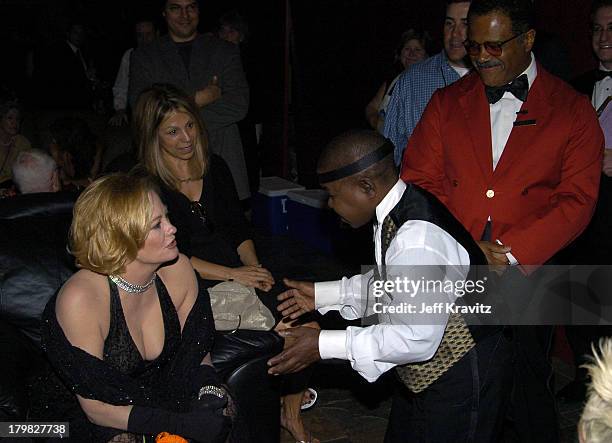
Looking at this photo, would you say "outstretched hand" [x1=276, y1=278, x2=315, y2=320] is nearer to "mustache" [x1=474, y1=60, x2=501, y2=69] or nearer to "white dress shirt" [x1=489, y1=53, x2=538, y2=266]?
"white dress shirt" [x1=489, y1=53, x2=538, y2=266]

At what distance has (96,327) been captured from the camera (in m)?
2.41

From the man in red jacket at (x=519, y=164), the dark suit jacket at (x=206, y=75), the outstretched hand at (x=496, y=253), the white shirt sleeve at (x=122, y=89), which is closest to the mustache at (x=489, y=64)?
the man in red jacket at (x=519, y=164)

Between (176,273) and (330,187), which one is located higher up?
(330,187)

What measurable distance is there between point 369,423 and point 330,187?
1.80 meters

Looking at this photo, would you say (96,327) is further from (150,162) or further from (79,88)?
(79,88)

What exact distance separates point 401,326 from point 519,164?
0.95 metres

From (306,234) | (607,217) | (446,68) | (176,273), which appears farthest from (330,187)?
(306,234)

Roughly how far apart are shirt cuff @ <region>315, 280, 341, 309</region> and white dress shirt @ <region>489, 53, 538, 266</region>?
2.58ft

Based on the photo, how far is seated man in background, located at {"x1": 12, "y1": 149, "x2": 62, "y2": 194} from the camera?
3719 millimetres

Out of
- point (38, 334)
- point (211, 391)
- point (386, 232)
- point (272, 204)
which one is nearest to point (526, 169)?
point (386, 232)

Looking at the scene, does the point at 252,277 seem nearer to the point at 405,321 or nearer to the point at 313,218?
the point at 405,321

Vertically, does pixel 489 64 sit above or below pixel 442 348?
above

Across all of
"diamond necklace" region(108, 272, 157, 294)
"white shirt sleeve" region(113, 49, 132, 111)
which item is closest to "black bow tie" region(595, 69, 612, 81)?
"diamond necklace" region(108, 272, 157, 294)

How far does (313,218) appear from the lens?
20.6 feet
